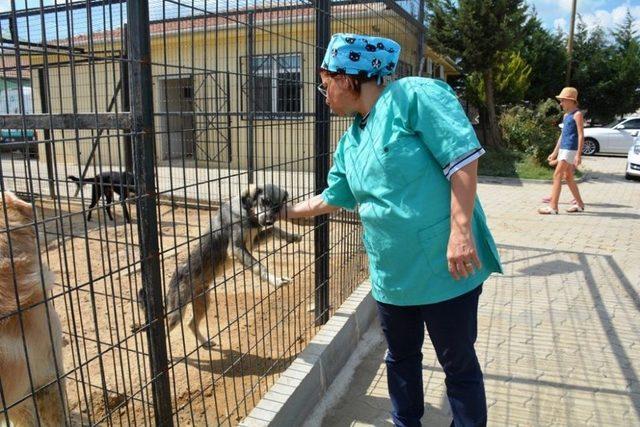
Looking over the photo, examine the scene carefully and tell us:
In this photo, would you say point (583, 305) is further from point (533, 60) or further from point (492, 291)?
point (533, 60)

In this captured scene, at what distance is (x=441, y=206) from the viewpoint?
2.04 metres

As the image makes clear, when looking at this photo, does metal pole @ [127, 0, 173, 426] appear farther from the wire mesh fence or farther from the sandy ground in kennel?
the sandy ground in kennel

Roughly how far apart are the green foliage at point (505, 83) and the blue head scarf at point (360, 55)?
679 inches

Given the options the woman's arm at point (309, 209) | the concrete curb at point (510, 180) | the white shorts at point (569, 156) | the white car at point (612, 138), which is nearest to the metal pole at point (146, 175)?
the woman's arm at point (309, 209)

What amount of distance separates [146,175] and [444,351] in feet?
4.74

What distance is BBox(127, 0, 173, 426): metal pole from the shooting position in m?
1.84

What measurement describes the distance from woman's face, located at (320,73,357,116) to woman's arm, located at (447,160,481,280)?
59 centimetres

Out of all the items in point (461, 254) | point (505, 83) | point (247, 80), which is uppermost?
point (505, 83)

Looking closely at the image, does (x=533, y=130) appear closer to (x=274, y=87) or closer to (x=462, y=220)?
(x=274, y=87)

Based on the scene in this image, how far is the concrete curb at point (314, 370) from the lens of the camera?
8.61 feet

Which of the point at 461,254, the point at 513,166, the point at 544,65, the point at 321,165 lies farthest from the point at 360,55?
the point at 544,65

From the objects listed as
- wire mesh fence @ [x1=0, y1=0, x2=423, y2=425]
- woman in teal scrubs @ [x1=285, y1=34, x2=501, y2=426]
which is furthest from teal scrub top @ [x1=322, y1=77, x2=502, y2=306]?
wire mesh fence @ [x1=0, y1=0, x2=423, y2=425]

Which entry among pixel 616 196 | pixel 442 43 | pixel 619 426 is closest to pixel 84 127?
pixel 619 426

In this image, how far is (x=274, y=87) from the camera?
9.97ft
